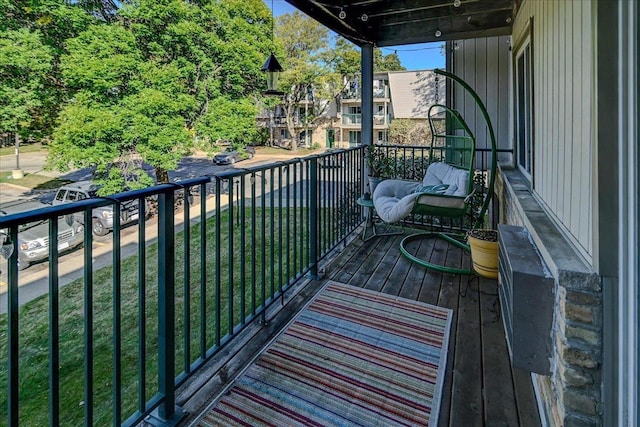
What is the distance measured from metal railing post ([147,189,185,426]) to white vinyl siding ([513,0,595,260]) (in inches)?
55.3

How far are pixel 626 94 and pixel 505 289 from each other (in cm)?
105

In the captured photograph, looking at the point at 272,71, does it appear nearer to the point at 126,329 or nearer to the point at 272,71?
the point at 272,71

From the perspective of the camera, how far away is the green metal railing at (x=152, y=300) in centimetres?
110

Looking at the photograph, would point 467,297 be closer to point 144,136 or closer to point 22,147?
point 144,136

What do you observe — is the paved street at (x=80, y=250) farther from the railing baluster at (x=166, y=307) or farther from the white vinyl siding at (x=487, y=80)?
the white vinyl siding at (x=487, y=80)

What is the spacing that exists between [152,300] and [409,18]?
13.5 ft

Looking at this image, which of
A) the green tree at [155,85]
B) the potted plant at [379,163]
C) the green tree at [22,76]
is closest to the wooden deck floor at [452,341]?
the potted plant at [379,163]

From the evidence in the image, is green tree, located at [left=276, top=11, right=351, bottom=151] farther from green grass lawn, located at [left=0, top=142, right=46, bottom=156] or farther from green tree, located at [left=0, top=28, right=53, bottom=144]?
green grass lawn, located at [left=0, top=142, right=46, bottom=156]

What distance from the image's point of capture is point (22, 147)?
1261cm

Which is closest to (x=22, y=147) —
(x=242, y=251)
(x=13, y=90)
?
(x=13, y=90)

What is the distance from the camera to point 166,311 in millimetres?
1446

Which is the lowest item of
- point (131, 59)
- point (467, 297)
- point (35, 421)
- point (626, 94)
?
point (35, 421)

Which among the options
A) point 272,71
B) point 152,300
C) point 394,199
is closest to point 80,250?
point 152,300

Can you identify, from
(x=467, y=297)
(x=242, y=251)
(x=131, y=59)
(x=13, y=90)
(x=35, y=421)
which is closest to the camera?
(x=242, y=251)
